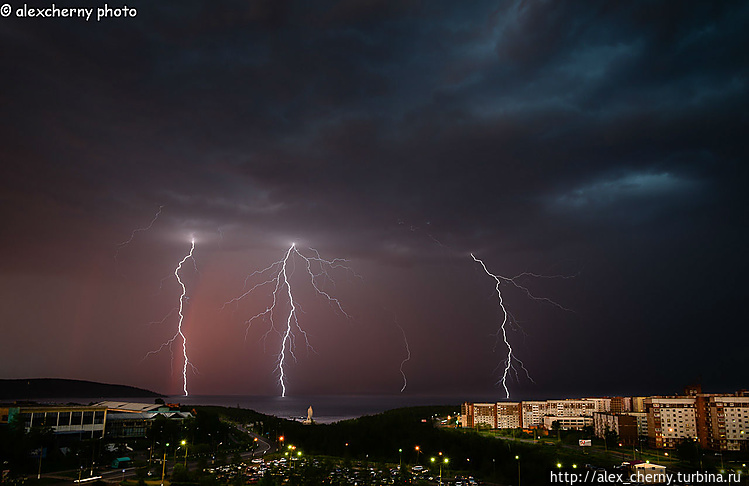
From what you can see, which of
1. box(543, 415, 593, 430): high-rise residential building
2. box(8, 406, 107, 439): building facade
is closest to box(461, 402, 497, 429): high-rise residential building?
box(543, 415, 593, 430): high-rise residential building

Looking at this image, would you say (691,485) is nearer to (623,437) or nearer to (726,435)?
(726,435)

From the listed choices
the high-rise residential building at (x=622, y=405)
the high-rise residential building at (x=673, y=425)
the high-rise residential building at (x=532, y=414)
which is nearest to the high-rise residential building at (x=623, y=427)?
the high-rise residential building at (x=673, y=425)

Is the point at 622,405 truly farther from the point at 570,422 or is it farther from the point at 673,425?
the point at 673,425

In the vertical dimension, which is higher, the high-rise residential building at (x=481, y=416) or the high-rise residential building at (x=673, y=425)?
the high-rise residential building at (x=673, y=425)

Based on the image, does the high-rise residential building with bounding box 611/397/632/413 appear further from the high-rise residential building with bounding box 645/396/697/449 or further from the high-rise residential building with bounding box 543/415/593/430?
the high-rise residential building with bounding box 645/396/697/449

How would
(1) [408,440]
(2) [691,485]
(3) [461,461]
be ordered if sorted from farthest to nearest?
1. (1) [408,440]
2. (3) [461,461]
3. (2) [691,485]

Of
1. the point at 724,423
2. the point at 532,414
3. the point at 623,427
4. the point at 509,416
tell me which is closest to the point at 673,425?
the point at 724,423

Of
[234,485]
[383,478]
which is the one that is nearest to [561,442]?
[383,478]

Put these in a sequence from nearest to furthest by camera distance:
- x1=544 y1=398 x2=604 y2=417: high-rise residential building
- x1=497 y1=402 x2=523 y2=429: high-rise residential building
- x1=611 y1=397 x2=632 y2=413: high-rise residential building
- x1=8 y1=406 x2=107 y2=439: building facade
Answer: x1=8 y1=406 x2=107 y2=439: building facade → x1=544 y1=398 x2=604 y2=417: high-rise residential building → x1=611 y1=397 x2=632 y2=413: high-rise residential building → x1=497 y1=402 x2=523 y2=429: high-rise residential building

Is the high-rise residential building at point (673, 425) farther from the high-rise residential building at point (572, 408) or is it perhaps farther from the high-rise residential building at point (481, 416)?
the high-rise residential building at point (481, 416)

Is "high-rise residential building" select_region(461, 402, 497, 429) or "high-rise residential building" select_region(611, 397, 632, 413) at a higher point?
"high-rise residential building" select_region(611, 397, 632, 413)

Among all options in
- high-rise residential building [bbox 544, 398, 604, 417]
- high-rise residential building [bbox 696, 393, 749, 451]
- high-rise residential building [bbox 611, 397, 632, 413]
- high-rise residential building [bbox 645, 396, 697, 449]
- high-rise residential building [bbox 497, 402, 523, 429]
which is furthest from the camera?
high-rise residential building [bbox 497, 402, 523, 429]
